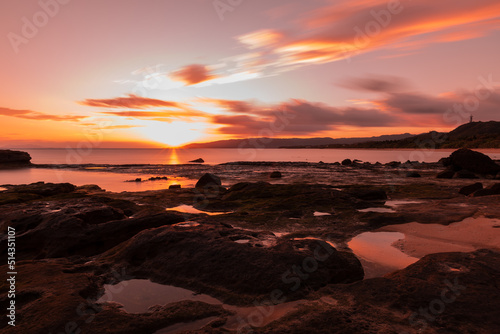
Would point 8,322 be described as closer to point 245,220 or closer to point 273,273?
point 273,273

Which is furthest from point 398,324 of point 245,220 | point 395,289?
point 245,220

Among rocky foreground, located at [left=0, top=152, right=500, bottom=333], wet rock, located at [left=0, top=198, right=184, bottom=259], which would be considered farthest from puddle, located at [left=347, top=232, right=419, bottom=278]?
wet rock, located at [left=0, top=198, right=184, bottom=259]

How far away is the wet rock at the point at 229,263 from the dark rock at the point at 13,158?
9220 centimetres

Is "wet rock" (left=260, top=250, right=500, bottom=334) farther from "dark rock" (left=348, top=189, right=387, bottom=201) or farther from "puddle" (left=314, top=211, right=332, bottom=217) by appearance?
"dark rock" (left=348, top=189, right=387, bottom=201)

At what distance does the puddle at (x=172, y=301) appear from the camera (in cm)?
574

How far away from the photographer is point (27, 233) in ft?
35.8

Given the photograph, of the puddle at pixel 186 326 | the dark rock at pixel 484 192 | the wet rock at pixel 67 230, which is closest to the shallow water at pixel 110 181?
the wet rock at pixel 67 230

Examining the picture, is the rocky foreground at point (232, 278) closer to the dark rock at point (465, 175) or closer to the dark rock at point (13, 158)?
the dark rock at point (465, 175)

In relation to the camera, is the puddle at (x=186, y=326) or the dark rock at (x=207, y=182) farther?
the dark rock at (x=207, y=182)

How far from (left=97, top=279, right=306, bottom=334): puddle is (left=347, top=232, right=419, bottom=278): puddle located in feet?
11.3

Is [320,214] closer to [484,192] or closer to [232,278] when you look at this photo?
[232,278]

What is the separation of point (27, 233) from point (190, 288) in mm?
7920

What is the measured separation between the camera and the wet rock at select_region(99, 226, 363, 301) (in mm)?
7105

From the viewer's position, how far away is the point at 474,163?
38438 millimetres
